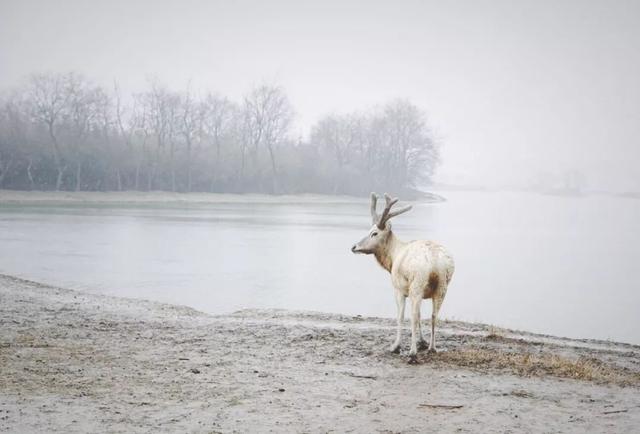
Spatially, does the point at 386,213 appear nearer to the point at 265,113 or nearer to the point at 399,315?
the point at 399,315

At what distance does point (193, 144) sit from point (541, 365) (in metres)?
78.8

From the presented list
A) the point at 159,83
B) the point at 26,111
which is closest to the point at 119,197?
the point at 26,111

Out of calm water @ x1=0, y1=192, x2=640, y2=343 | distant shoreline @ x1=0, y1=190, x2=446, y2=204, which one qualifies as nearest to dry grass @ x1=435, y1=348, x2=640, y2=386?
calm water @ x1=0, y1=192, x2=640, y2=343

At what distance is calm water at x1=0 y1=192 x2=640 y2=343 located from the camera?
589 inches

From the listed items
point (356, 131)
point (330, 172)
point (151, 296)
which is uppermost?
point (356, 131)

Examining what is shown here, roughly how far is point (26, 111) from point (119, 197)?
594 inches

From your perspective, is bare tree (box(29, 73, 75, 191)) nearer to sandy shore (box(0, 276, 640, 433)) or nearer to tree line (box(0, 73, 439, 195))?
tree line (box(0, 73, 439, 195))

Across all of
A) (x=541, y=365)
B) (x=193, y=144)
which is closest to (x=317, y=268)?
(x=541, y=365)

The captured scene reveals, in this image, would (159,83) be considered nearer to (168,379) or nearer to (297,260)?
(297,260)

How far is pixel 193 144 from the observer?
8300cm

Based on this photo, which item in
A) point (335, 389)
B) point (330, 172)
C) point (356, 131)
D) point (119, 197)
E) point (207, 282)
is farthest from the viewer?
point (356, 131)

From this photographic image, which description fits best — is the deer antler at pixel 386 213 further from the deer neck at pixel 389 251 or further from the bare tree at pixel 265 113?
the bare tree at pixel 265 113

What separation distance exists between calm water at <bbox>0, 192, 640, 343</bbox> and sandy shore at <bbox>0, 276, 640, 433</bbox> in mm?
4259

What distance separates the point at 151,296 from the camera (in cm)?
1502
